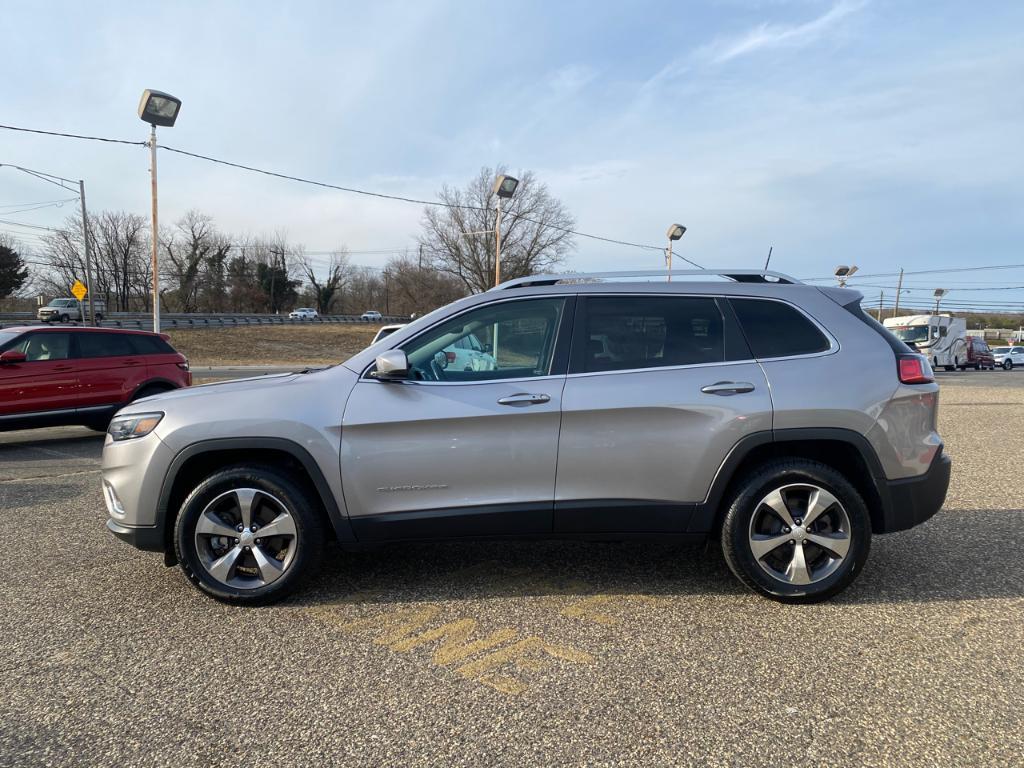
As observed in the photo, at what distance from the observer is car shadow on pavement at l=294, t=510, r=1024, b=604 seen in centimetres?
376

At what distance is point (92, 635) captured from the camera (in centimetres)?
328

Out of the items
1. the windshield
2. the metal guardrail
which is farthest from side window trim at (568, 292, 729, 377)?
the metal guardrail

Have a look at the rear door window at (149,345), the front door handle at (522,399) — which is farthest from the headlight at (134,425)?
the rear door window at (149,345)

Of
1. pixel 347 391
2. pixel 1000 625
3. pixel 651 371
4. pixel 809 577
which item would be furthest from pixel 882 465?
pixel 347 391

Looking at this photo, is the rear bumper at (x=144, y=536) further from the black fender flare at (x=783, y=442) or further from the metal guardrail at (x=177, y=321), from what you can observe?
the metal guardrail at (x=177, y=321)

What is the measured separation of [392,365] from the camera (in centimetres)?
343

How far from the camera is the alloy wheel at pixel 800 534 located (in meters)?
3.50

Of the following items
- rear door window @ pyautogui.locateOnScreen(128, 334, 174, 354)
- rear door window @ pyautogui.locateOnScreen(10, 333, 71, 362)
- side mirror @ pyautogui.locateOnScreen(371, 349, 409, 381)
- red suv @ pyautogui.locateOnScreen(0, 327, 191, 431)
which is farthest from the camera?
rear door window @ pyautogui.locateOnScreen(128, 334, 174, 354)

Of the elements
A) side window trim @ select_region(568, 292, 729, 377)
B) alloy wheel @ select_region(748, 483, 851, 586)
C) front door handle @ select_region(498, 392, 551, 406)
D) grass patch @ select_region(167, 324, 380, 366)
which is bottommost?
grass patch @ select_region(167, 324, 380, 366)

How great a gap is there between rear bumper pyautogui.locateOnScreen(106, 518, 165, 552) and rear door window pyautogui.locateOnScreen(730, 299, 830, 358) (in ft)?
10.9

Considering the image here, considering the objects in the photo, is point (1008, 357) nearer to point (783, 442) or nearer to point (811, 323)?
point (811, 323)

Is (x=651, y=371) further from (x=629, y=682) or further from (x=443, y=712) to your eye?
(x=443, y=712)

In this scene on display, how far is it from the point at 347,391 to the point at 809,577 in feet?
8.57

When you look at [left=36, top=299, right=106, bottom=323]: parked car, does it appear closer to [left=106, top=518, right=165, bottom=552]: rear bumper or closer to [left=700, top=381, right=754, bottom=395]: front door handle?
[left=106, top=518, right=165, bottom=552]: rear bumper
